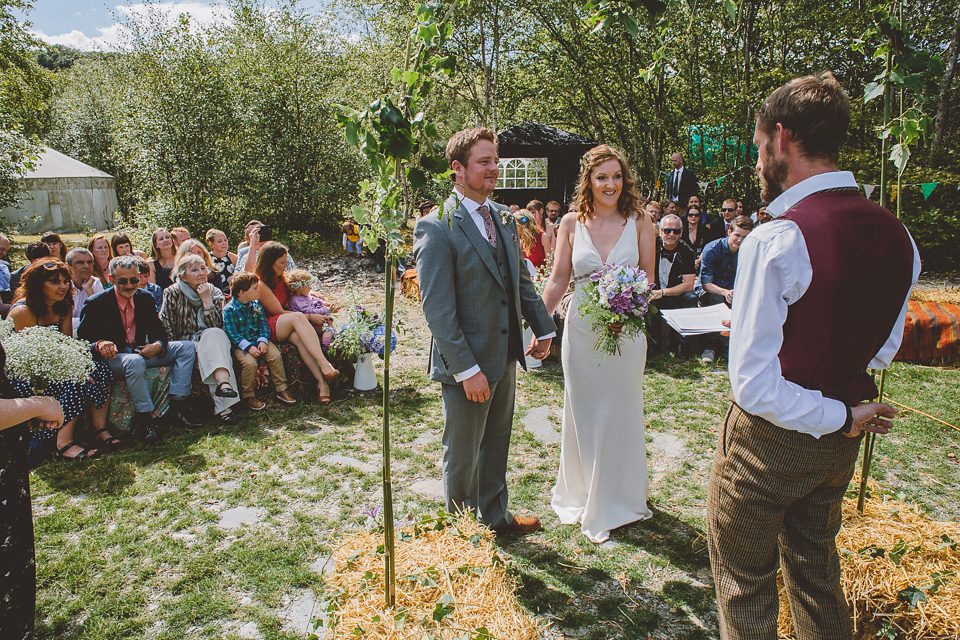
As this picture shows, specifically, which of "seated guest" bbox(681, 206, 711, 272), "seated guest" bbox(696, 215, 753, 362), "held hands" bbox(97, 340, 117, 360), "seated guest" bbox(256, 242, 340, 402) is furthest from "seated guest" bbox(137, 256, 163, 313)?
"seated guest" bbox(681, 206, 711, 272)

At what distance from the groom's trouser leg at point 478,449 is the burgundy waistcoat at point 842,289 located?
1651 millimetres

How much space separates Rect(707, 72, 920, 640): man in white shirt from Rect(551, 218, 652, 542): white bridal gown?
61.1 inches

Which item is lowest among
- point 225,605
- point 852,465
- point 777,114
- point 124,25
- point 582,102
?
point 225,605

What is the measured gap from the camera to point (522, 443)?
503cm

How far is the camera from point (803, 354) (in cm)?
184

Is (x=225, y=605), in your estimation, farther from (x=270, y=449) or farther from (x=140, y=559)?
(x=270, y=449)

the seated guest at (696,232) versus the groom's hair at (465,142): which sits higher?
the groom's hair at (465,142)

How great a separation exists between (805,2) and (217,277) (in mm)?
16720

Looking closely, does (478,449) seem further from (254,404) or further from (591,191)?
(254,404)

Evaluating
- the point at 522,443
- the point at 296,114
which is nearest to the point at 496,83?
the point at 296,114

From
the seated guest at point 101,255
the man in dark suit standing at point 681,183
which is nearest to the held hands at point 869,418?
the seated guest at point 101,255

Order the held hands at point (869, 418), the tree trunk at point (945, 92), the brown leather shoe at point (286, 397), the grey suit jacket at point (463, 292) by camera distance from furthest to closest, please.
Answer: the tree trunk at point (945, 92) < the brown leather shoe at point (286, 397) < the grey suit jacket at point (463, 292) < the held hands at point (869, 418)

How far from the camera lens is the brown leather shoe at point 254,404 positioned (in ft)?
19.6

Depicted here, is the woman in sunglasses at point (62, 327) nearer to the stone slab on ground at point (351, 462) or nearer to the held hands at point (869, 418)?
the stone slab on ground at point (351, 462)
